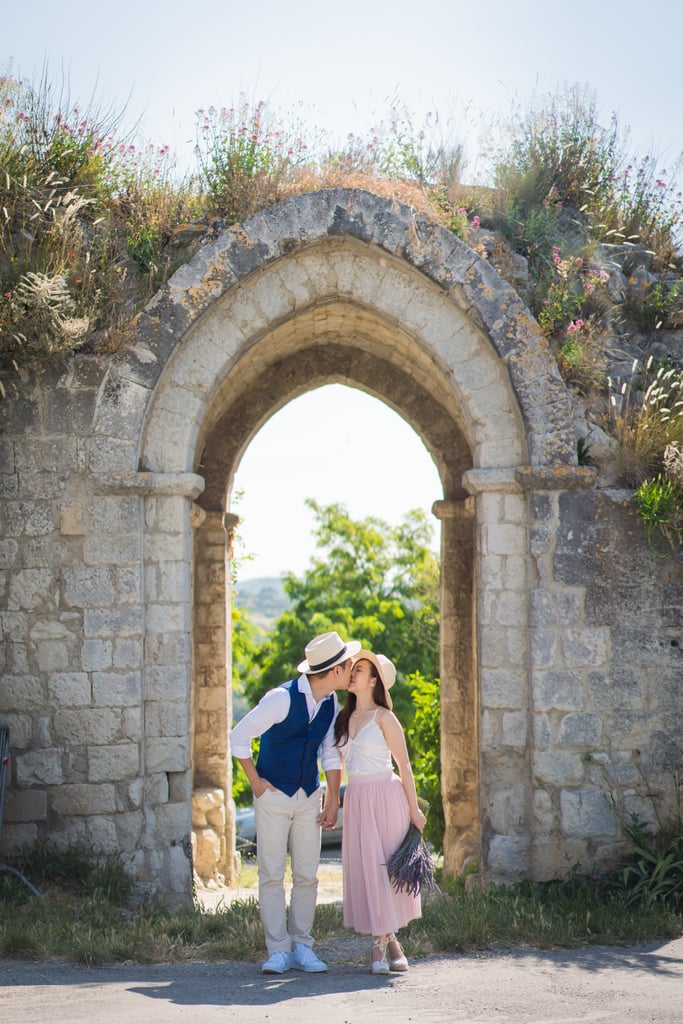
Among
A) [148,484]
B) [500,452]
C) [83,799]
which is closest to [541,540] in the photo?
[500,452]

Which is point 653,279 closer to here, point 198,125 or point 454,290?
point 454,290

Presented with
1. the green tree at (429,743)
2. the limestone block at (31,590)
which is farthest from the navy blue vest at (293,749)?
the green tree at (429,743)

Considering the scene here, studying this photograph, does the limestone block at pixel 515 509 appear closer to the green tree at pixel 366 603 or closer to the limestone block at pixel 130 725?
the limestone block at pixel 130 725

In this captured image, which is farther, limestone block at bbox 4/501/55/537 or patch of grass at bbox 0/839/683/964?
limestone block at bbox 4/501/55/537

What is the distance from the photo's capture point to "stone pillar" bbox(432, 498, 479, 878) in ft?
28.0

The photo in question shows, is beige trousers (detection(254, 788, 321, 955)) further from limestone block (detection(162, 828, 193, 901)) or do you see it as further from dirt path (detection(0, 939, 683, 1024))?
limestone block (detection(162, 828, 193, 901))

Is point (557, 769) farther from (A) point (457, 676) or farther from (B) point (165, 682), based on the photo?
(B) point (165, 682)

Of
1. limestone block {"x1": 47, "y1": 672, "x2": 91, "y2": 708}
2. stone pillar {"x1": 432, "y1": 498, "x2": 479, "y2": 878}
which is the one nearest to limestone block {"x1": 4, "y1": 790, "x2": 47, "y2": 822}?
limestone block {"x1": 47, "y1": 672, "x2": 91, "y2": 708}

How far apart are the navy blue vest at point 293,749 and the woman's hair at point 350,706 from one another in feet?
0.54

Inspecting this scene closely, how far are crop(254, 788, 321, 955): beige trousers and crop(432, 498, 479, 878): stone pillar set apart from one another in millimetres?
3693

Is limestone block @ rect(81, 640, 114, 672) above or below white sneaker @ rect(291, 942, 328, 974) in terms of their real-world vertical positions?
above

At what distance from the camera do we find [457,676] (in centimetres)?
860

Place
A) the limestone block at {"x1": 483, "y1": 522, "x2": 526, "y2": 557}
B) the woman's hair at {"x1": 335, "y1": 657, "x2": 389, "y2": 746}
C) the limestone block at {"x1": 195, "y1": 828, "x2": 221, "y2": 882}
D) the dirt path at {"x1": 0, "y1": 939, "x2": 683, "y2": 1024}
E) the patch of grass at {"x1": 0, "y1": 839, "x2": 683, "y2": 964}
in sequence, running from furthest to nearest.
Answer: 1. the limestone block at {"x1": 195, "y1": 828, "x2": 221, "y2": 882}
2. the limestone block at {"x1": 483, "y1": 522, "x2": 526, "y2": 557}
3. the patch of grass at {"x1": 0, "y1": 839, "x2": 683, "y2": 964}
4. the woman's hair at {"x1": 335, "y1": 657, "x2": 389, "y2": 746}
5. the dirt path at {"x1": 0, "y1": 939, "x2": 683, "y2": 1024}

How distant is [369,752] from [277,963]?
1.02 metres
